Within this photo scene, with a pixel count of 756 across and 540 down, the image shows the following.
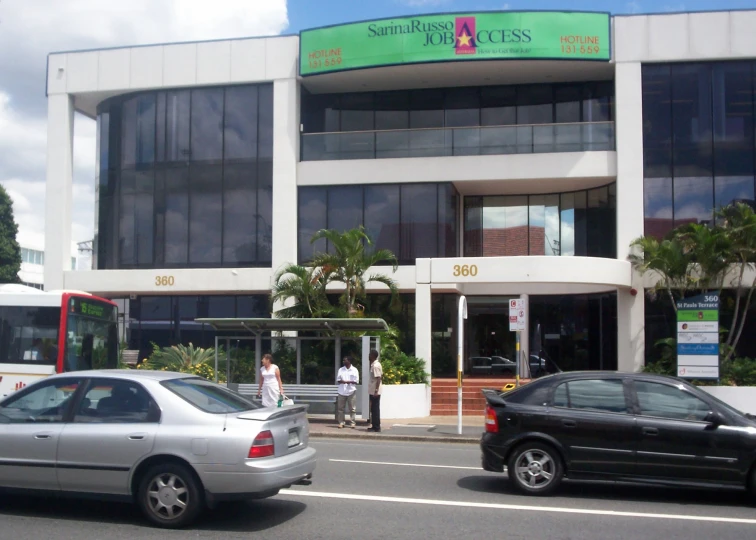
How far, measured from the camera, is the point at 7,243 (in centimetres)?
5088

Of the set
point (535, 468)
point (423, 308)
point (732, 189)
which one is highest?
point (732, 189)

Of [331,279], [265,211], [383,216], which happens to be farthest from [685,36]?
[265,211]

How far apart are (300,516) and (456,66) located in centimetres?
2013

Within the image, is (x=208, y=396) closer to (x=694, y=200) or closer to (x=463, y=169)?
(x=463, y=169)

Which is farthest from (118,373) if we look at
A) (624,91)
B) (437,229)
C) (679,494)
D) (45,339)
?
(624,91)

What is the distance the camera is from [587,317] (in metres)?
27.3

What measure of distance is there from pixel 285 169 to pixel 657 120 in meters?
12.1

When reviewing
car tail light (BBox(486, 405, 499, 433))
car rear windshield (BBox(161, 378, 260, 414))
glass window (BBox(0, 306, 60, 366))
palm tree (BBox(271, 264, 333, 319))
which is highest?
palm tree (BBox(271, 264, 333, 319))

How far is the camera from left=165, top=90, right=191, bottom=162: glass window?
28578 mm

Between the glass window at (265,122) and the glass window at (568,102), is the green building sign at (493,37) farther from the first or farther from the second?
the glass window at (265,122)

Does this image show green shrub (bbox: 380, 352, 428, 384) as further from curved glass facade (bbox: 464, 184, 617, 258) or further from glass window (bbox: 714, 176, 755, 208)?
glass window (bbox: 714, 176, 755, 208)

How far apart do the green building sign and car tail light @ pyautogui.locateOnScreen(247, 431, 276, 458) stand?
64.8ft

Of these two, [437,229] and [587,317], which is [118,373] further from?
[587,317]

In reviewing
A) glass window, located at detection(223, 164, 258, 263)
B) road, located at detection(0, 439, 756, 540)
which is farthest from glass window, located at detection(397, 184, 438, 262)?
road, located at detection(0, 439, 756, 540)
